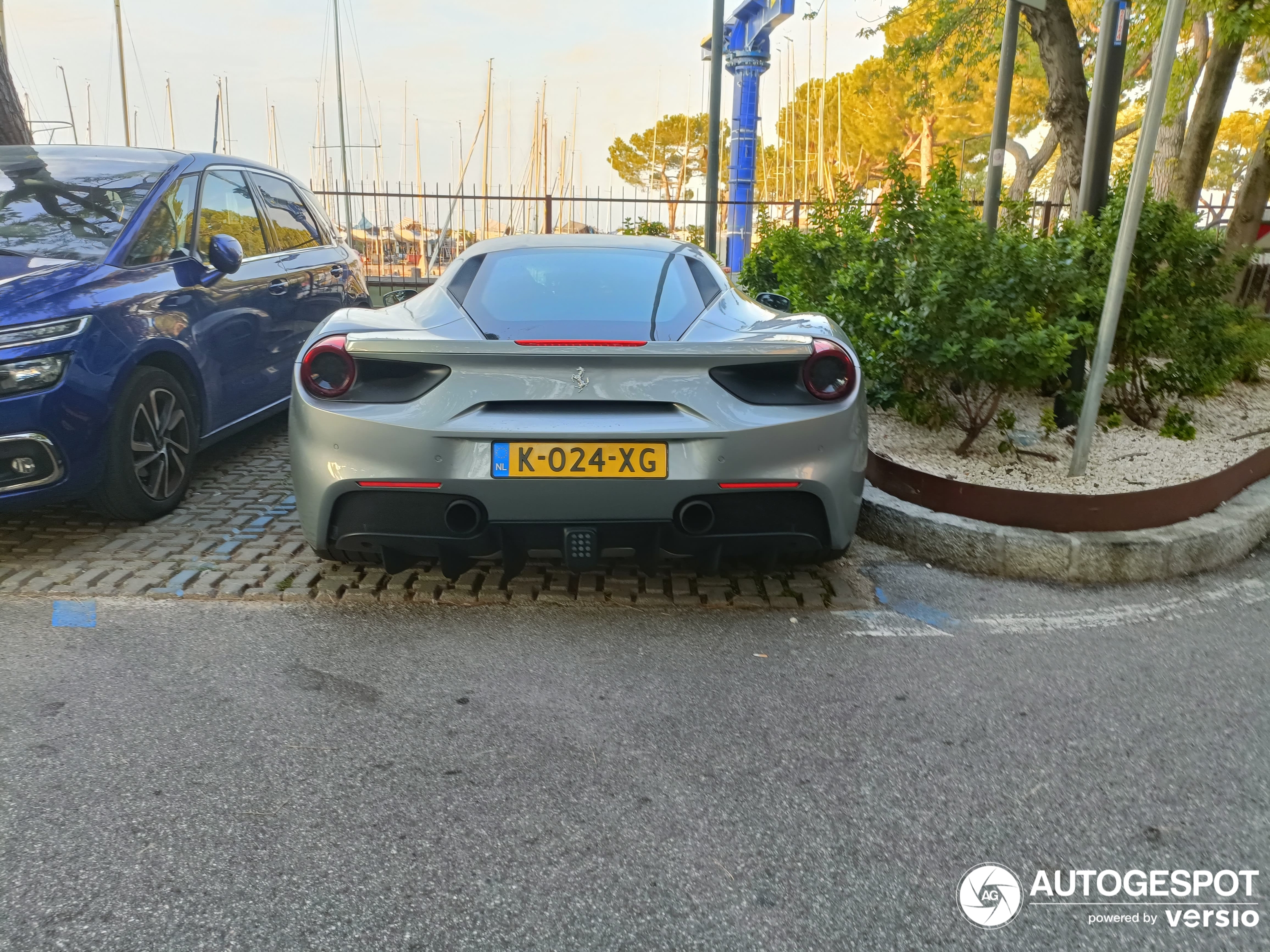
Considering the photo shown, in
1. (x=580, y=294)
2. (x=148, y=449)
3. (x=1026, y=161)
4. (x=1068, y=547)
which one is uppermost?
(x=1026, y=161)

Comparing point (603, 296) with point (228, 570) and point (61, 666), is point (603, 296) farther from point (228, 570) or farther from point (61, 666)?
point (61, 666)

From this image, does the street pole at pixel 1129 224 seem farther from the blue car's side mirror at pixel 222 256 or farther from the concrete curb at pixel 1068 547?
the blue car's side mirror at pixel 222 256

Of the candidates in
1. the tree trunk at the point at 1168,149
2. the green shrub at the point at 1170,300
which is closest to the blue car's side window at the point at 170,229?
the green shrub at the point at 1170,300

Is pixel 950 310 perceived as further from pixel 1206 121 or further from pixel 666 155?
pixel 666 155

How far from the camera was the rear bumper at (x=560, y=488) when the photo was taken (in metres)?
3.11

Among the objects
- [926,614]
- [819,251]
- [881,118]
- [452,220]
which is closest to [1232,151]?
[881,118]

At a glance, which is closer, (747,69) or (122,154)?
(122,154)

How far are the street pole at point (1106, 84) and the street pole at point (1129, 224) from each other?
62 centimetres

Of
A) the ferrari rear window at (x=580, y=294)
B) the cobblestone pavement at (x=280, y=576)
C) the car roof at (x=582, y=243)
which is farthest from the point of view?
the car roof at (x=582, y=243)

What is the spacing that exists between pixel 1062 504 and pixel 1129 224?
1.24 metres

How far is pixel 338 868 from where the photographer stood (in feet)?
6.76

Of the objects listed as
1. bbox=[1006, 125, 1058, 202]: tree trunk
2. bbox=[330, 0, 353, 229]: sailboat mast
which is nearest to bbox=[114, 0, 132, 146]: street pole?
bbox=[330, 0, 353, 229]: sailboat mast

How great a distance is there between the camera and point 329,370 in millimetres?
3262

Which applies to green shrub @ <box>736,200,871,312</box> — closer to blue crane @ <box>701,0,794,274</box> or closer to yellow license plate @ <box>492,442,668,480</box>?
yellow license plate @ <box>492,442,668,480</box>
